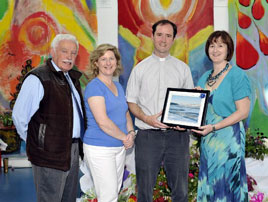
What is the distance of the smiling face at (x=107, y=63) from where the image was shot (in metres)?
2.70

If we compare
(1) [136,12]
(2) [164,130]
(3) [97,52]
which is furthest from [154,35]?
(1) [136,12]

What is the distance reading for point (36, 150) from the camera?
8.12ft

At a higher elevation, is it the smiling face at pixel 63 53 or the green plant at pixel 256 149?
the smiling face at pixel 63 53

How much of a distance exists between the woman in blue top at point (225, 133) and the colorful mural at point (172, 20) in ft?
11.3

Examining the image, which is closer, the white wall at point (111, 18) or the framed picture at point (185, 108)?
the framed picture at point (185, 108)

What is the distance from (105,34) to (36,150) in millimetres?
4088

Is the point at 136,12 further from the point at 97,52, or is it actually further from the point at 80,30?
the point at 97,52

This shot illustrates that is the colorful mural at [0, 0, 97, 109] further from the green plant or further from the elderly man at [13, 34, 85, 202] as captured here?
the elderly man at [13, 34, 85, 202]

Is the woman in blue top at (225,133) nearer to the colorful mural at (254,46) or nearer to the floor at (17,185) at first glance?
the floor at (17,185)

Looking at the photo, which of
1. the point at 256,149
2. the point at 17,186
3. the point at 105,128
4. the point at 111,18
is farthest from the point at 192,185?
the point at 111,18

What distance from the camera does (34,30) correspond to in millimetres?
6395

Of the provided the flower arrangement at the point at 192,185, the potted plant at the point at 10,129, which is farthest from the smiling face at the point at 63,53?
the potted plant at the point at 10,129

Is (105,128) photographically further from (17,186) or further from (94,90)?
(17,186)

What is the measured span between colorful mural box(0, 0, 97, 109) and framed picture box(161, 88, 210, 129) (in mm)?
3604
